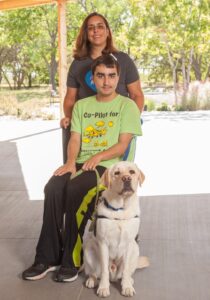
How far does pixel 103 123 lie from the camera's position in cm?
264

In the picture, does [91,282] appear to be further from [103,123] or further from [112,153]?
[103,123]

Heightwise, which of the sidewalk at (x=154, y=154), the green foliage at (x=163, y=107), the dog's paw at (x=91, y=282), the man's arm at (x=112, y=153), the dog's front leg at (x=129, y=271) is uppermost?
the man's arm at (x=112, y=153)

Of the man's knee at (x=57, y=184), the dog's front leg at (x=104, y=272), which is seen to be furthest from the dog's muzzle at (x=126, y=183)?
the man's knee at (x=57, y=184)

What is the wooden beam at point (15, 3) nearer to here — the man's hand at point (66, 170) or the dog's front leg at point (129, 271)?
the man's hand at point (66, 170)

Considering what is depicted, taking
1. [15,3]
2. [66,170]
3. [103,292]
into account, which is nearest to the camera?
[103,292]

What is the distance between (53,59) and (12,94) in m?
1.51

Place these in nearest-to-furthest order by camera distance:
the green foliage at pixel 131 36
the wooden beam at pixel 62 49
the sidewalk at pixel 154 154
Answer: the sidewalk at pixel 154 154, the wooden beam at pixel 62 49, the green foliage at pixel 131 36

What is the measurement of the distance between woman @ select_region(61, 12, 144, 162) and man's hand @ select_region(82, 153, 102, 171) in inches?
15.5

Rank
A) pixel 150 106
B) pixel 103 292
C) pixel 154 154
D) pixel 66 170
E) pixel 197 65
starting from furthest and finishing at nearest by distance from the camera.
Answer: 1. pixel 197 65
2. pixel 150 106
3. pixel 154 154
4. pixel 66 170
5. pixel 103 292

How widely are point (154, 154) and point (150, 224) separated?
3084mm

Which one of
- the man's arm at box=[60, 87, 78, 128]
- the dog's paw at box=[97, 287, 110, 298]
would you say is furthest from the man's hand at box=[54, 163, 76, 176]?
the dog's paw at box=[97, 287, 110, 298]

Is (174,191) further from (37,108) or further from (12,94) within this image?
(12,94)

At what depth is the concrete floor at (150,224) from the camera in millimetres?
2498

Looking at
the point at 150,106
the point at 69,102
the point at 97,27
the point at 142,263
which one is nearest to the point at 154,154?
the point at 69,102
